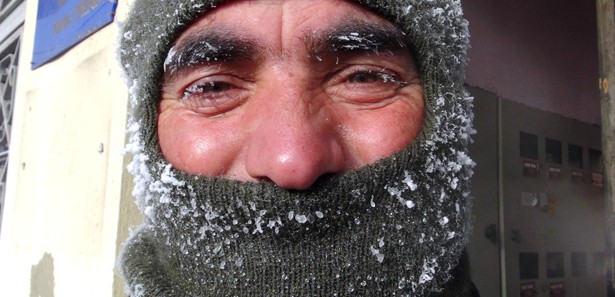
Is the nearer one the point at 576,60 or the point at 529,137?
the point at 529,137

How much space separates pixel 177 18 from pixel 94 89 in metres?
1.17

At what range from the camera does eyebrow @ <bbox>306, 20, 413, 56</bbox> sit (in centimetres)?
86

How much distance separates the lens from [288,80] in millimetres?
859

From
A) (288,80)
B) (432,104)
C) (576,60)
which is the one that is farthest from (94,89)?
(576,60)

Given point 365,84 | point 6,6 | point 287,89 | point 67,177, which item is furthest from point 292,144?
point 6,6

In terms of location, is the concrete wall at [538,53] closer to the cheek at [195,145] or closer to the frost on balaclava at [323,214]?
the frost on balaclava at [323,214]

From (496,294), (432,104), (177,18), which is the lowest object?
(496,294)

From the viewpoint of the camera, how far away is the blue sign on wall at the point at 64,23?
75.0 inches

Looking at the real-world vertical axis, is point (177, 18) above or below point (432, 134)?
above

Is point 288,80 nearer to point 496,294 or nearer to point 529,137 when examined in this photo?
point 496,294

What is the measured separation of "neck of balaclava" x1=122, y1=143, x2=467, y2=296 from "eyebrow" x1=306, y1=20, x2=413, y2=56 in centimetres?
21

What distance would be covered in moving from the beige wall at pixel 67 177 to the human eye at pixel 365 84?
3.12 feet

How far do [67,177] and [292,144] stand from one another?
159 centimetres

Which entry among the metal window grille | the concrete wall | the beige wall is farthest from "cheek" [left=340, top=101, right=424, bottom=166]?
the metal window grille
